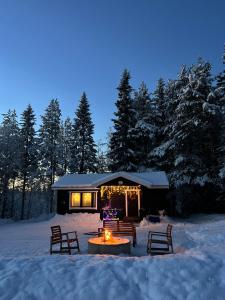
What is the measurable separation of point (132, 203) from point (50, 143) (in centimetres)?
2058

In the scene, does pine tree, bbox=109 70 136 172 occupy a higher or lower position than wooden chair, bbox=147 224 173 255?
higher

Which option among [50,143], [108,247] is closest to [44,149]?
[50,143]

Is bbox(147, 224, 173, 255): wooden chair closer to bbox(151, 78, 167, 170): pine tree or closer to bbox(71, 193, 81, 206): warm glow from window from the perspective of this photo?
bbox(71, 193, 81, 206): warm glow from window

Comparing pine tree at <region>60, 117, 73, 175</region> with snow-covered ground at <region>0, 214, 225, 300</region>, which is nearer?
snow-covered ground at <region>0, 214, 225, 300</region>

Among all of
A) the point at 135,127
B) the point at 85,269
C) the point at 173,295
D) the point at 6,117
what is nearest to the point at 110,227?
the point at 85,269

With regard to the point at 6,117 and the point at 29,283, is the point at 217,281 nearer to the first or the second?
the point at 29,283

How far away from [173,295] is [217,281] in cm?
123

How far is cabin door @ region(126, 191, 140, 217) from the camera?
91.9 ft

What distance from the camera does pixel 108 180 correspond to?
2753 cm

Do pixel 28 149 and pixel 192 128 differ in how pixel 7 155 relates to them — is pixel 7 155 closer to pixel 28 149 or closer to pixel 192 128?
pixel 28 149

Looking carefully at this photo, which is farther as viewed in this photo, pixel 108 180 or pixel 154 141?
pixel 154 141

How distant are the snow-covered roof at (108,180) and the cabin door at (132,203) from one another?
153cm

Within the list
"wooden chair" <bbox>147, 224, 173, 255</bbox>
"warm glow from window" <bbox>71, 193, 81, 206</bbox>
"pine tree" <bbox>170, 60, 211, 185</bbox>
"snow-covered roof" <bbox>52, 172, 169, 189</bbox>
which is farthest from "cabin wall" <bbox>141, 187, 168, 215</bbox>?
"wooden chair" <bbox>147, 224, 173, 255</bbox>

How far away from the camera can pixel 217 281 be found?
7.07 metres
